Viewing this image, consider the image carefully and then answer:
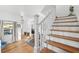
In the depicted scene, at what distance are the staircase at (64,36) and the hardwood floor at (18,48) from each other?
0.25 meters

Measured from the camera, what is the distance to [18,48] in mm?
1374

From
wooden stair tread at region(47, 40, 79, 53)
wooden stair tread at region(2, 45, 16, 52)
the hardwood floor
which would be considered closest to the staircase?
wooden stair tread at region(47, 40, 79, 53)

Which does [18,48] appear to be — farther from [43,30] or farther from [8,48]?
[43,30]

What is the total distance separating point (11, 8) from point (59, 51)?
1016 millimetres

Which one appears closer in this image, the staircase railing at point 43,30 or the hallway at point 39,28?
the hallway at point 39,28

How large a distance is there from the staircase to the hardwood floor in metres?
0.25

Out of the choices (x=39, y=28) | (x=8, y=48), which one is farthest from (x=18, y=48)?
(x=39, y=28)

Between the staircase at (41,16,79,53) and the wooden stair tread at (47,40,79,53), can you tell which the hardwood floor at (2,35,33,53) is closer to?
the staircase at (41,16,79,53)

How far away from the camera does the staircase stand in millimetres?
1389

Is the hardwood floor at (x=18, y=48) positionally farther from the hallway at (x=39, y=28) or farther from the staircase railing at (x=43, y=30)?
the staircase railing at (x=43, y=30)

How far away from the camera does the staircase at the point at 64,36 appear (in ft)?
4.56

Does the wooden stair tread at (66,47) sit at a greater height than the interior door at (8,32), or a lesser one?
lesser

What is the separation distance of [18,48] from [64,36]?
2.52ft

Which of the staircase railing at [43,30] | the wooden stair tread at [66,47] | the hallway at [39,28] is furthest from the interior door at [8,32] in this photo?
the wooden stair tread at [66,47]
